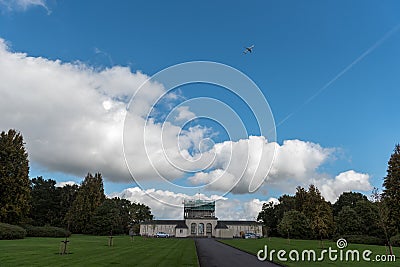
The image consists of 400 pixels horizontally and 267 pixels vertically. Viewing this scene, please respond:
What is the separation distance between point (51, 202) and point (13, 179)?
141 ft

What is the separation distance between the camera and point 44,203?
326 ft

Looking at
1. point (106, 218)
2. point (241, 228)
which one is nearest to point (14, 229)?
point (106, 218)

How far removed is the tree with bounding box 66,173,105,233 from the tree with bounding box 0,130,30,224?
83.7 feet

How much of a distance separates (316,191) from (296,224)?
2939cm

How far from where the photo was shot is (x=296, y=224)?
269 feet

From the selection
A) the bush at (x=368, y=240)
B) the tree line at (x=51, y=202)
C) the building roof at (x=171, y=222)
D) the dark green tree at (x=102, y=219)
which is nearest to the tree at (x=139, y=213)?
the tree line at (x=51, y=202)

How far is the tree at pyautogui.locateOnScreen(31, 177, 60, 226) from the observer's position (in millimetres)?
97750

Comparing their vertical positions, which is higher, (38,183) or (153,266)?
(38,183)

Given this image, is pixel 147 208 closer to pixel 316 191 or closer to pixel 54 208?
pixel 54 208

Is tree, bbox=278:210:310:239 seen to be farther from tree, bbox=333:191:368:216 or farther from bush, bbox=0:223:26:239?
bush, bbox=0:223:26:239

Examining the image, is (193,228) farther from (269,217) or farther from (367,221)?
(367,221)

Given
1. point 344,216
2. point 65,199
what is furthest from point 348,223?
point 65,199


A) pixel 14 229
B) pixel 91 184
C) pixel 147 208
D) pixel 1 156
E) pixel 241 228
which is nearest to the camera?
pixel 14 229

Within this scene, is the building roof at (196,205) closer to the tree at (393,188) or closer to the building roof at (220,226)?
the building roof at (220,226)
